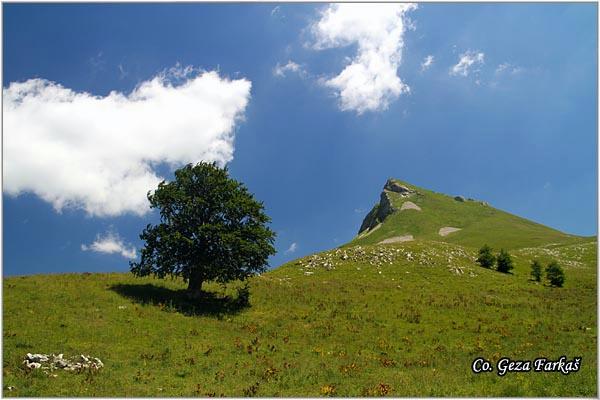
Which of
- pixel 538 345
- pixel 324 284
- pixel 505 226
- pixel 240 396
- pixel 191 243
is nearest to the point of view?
pixel 240 396

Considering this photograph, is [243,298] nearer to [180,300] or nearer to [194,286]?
[194,286]

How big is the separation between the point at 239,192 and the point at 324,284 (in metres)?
18.5

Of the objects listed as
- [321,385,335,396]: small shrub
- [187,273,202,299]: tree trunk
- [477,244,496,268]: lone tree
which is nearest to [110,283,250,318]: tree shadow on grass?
[187,273,202,299]: tree trunk

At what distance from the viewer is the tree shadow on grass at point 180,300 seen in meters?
35.9

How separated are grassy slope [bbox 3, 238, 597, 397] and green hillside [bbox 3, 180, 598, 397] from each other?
0.10m

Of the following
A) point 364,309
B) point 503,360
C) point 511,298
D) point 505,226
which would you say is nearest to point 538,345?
point 503,360

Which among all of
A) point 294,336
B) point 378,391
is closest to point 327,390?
point 378,391

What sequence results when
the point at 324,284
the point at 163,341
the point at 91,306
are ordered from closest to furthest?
the point at 163,341 < the point at 91,306 < the point at 324,284

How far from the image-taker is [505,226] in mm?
197250

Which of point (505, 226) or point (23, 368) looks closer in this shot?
point (23, 368)

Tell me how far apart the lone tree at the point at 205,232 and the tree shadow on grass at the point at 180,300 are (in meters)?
1.53

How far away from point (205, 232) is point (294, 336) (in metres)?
12.8

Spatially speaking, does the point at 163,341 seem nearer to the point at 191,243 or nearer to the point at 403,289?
the point at 191,243

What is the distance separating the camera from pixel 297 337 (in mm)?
31047
